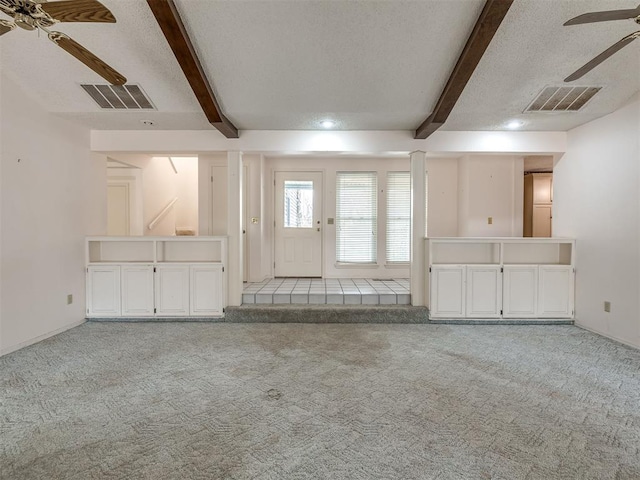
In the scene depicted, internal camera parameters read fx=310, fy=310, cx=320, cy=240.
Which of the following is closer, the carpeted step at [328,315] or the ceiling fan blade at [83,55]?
the ceiling fan blade at [83,55]

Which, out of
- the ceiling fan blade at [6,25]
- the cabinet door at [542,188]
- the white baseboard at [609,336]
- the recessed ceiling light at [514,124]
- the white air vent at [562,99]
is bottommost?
the white baseboard at [609,336]

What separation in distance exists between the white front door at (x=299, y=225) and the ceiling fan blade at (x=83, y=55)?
3304mm

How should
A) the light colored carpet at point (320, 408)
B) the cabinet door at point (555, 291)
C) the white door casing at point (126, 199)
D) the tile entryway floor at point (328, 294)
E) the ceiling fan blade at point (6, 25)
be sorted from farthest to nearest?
the white door casing at point (126, 199) → the tile entryway floor at point (328, 294) → the cabinet door at point (555, 291) → the ceiling fan blade at point (6, 25) → the light colored carpet at point (320, 408)

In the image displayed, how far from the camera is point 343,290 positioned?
14.8 ft

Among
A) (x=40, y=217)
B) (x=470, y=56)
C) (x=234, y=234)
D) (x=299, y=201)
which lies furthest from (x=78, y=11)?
(x=299, y=201)

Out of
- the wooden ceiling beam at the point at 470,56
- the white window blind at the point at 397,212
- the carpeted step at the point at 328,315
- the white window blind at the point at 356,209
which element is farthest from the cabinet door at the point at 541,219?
the wooden ceiling beam at the point at 470,56

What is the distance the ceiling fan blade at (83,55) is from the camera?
2.01 m

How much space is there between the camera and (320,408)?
6.82 ft

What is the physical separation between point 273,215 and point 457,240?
122 inches

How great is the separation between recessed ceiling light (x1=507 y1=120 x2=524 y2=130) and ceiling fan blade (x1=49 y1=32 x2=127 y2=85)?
411 cm

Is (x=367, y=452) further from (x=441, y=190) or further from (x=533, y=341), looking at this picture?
(x=441, y=190)

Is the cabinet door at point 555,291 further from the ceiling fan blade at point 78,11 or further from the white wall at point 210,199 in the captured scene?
the ceiling fan blade at point 78,11

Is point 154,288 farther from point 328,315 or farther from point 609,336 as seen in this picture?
→ point 609,336

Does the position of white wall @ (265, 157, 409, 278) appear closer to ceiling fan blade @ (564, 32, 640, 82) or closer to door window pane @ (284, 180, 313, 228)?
door window pane @ (284, 180, 313, 228)
